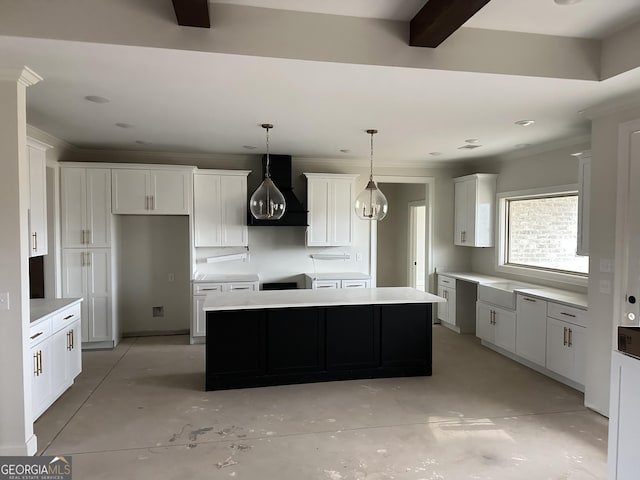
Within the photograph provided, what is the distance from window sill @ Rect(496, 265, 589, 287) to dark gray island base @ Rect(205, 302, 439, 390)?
5.65 feet

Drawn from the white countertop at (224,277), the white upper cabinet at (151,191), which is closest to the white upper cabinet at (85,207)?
the white upper cabinet at (151,191)

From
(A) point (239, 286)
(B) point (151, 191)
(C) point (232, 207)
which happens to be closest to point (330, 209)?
(C) point (232, 207)

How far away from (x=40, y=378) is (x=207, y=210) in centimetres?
282

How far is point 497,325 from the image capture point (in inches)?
194

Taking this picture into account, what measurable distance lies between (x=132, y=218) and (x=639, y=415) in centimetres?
570

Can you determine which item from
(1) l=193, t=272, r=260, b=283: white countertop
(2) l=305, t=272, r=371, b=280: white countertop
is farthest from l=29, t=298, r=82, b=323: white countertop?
(2) l=305, t=272, r=371, b=280: white countertop

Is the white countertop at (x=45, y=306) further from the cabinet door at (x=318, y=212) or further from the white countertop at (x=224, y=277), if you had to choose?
the cabinet door at (x=318, y=212)

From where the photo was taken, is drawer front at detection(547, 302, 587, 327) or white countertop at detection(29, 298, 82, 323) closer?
white countertop at detection(29, 298, 82, 323)

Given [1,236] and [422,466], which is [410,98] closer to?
[422,466]

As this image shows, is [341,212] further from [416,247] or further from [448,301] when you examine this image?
[416,247]

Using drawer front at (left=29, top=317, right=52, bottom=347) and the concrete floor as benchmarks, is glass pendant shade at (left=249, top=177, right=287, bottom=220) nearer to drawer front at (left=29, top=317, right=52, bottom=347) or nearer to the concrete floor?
the concrete floor

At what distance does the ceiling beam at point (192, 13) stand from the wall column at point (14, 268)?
1162 millimetres

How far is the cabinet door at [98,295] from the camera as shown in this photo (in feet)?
16.4

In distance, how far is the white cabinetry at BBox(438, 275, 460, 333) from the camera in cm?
594
